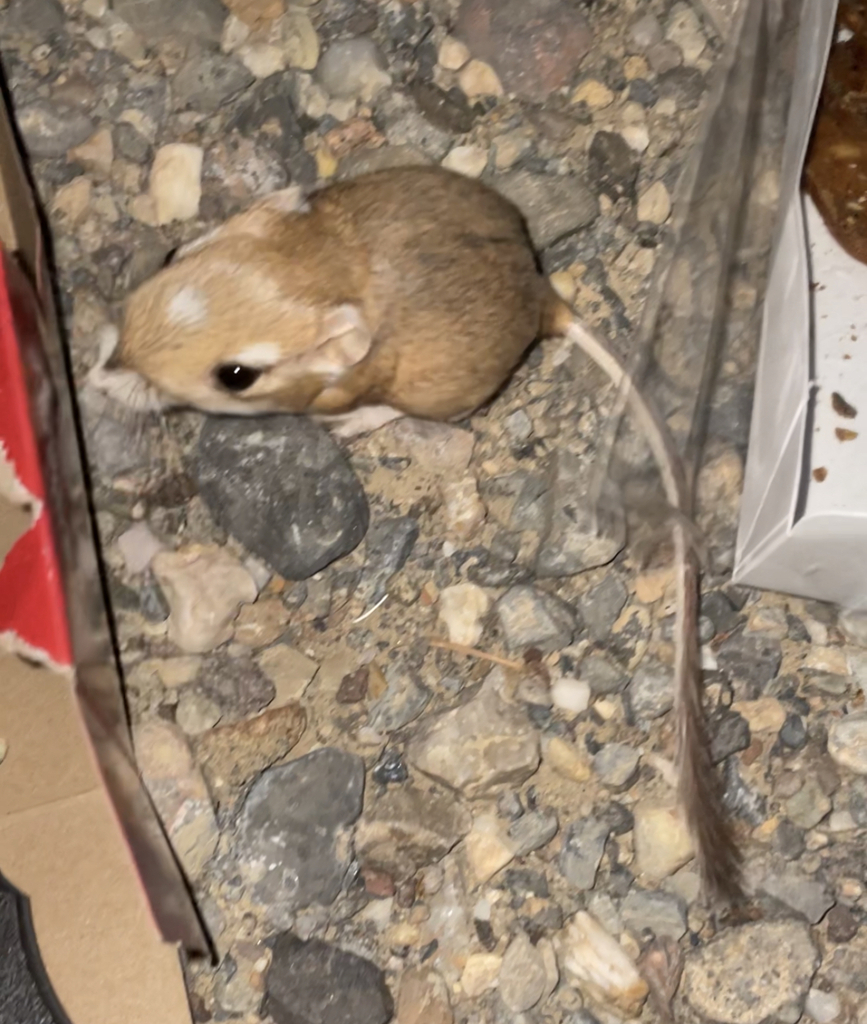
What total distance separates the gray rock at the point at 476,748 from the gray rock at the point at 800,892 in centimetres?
38

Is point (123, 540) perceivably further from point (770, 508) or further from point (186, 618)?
point (770, 508)

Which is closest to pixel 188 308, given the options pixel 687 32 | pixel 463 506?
pixel 463 506

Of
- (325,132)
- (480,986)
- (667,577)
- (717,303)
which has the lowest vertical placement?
(480,986)

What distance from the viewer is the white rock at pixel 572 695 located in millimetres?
1510

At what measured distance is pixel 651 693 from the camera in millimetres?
1501

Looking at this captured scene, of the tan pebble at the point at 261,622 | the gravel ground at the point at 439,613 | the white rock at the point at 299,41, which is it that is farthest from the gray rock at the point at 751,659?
the white rock at the point at 299,41

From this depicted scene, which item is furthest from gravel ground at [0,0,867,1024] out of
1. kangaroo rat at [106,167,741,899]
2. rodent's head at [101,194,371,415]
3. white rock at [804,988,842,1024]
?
rodent's head at [101,194,371,415]

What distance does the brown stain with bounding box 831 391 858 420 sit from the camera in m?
1.26

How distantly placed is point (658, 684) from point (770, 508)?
0.34 m

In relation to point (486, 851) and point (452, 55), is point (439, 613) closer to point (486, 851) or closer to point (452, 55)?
point (486, 851)

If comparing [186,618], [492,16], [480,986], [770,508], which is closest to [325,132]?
[492,16]

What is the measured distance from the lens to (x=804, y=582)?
1.46 metres

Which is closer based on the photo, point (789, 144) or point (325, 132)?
point (789, 144)

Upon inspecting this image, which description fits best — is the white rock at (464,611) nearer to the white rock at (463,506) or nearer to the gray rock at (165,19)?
the white rock at (463,506)
